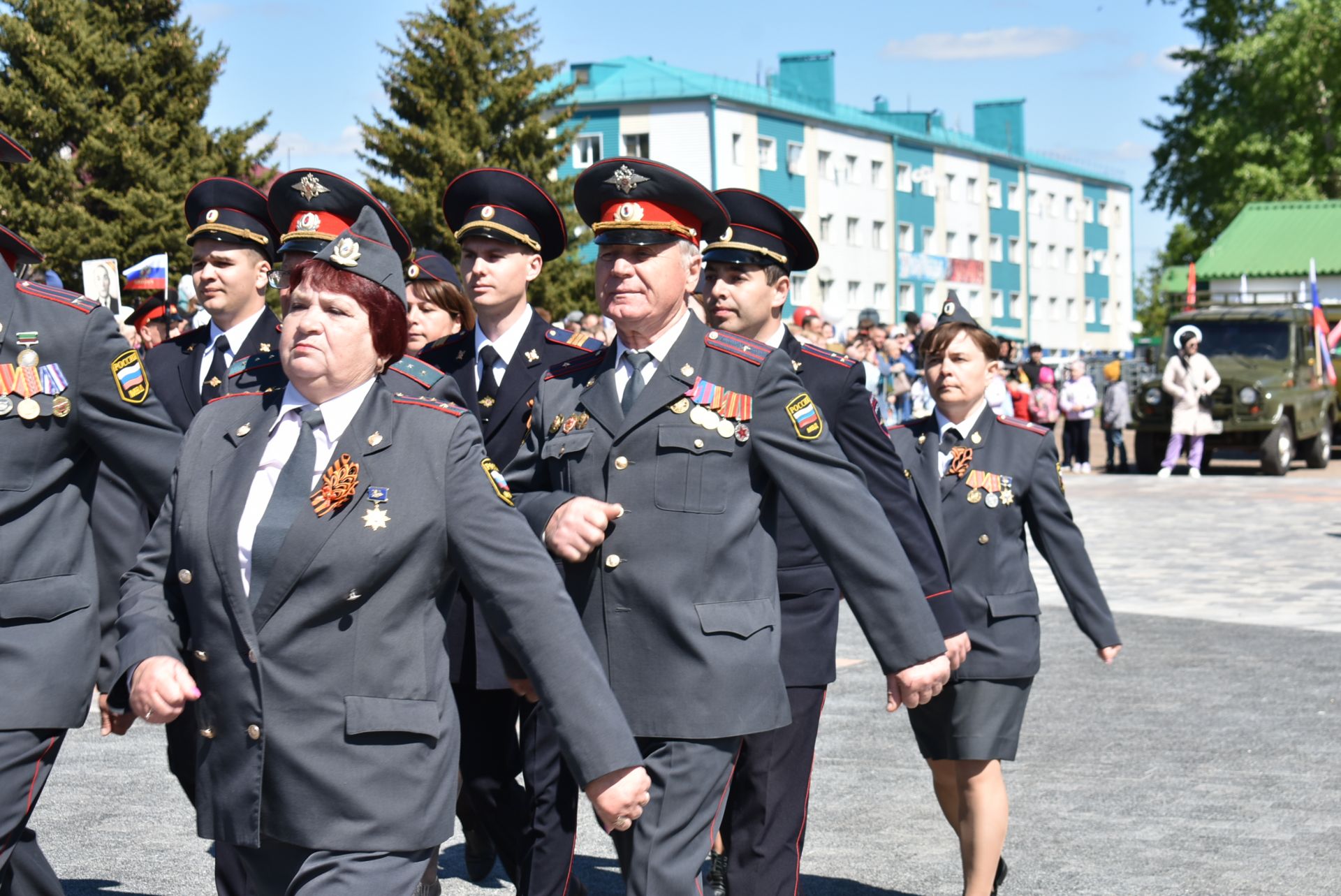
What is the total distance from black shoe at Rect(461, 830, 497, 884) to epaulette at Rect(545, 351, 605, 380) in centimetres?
232

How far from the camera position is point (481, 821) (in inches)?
239

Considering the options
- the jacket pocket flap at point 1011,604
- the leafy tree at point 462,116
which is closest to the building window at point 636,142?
the leafy tree at point 462,116

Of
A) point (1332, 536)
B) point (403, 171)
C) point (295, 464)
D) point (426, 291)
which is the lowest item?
point (1332, 536)

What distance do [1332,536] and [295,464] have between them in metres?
16.5

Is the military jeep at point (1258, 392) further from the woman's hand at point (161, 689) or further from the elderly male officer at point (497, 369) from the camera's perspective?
the woman's hand at point (161, 689)

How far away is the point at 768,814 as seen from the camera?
514cm

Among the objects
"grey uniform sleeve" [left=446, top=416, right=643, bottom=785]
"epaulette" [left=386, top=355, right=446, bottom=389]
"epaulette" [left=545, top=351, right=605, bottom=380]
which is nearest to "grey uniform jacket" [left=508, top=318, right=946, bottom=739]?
"epaulette" [left=545, top=351, right=605, bottom=380]

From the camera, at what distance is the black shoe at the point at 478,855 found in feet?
20.8

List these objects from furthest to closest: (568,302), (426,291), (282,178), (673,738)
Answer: (568,302) < (426,291) < (282,178) < (673,738)

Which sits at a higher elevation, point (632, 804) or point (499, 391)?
point (499, 391)

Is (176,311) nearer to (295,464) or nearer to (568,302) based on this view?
(295,464)

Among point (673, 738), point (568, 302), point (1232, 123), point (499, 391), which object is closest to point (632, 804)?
point (673, 738)

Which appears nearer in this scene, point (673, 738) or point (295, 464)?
point (295, 464)

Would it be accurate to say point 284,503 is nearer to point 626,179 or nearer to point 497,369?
point 626,179
